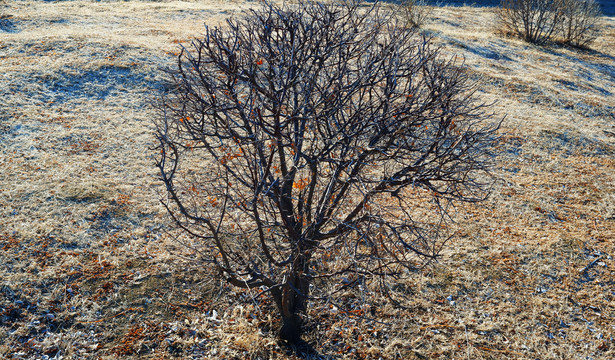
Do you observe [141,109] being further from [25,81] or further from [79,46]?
[79,46]

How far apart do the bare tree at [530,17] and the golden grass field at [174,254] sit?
354 inches

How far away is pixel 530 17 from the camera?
19.8 meters

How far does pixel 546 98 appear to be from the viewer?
13.9m

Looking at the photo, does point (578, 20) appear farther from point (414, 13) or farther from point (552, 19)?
point (414, 13)

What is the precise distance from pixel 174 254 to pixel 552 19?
72.0ft

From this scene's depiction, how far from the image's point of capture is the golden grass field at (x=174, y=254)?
205 inches

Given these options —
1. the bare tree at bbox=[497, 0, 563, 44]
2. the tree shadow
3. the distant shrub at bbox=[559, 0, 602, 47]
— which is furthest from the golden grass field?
the distant shrub at bbox=[559, 0, 602, 47]

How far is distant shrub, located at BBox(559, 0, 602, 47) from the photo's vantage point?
19516 millimetres

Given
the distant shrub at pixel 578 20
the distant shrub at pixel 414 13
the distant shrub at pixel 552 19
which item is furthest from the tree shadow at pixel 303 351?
the distant shrub at pixel 578 20

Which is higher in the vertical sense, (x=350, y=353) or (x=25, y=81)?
(x=25, y=81)

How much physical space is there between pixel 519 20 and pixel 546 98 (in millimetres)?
8719

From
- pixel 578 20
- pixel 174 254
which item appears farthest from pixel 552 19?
pixel 174 254

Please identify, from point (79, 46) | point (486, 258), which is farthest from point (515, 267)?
point (79, 46)

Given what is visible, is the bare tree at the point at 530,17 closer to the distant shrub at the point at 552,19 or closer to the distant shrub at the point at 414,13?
the distant shrub at the point at 552,19
